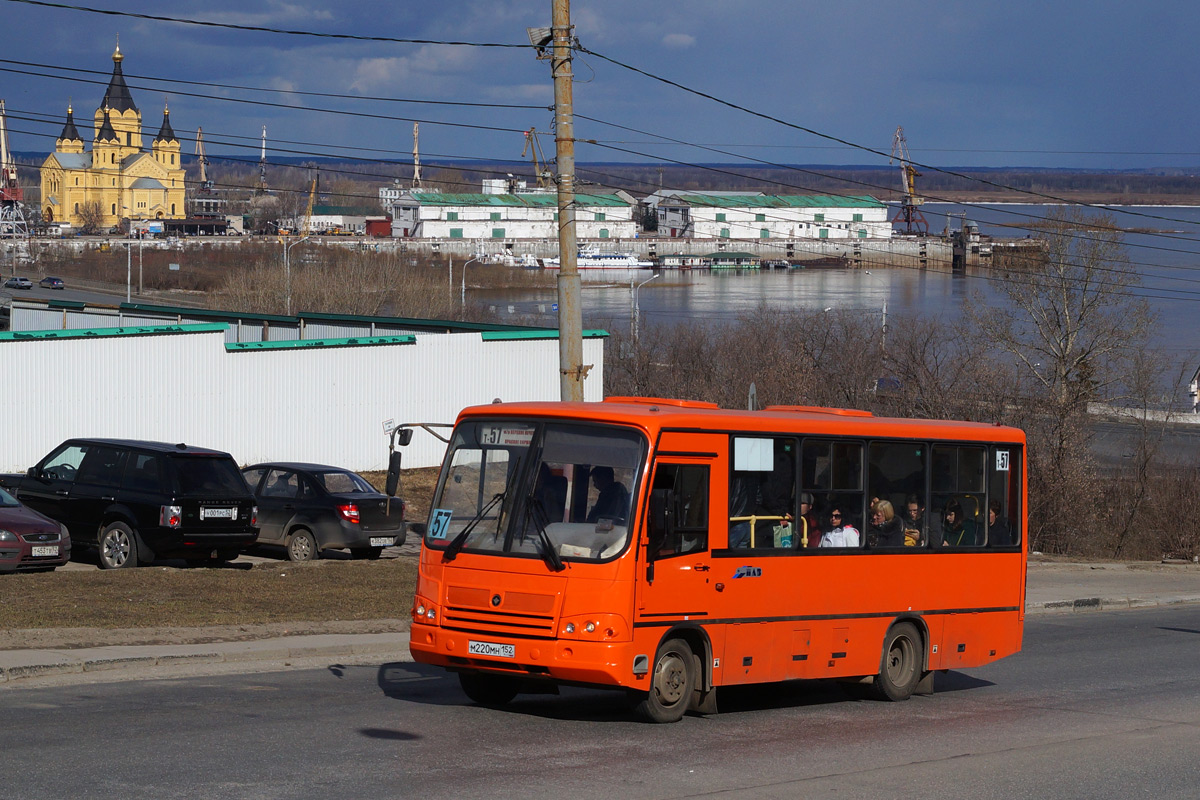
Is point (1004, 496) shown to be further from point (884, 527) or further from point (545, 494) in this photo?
point (545, 494)

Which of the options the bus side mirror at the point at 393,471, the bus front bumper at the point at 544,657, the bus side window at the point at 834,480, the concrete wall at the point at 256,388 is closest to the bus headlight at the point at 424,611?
the bus front bumper at the point at 544,657

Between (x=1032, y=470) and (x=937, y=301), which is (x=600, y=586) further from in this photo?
(x=937, y=301)

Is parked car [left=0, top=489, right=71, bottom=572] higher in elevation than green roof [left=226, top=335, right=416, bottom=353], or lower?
lower

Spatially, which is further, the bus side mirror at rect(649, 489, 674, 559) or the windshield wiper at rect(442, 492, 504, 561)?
the windshield wiper at rect(442, 492, 504, 561)

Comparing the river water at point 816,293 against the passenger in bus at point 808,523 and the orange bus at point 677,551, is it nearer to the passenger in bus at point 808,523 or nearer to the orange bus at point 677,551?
A: the orange bus at point 677,551

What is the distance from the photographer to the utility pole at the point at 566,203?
57.8ft

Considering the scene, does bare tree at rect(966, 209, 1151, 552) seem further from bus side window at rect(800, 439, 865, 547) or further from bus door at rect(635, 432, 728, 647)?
bus door at rect(635, 432, 728, 647)

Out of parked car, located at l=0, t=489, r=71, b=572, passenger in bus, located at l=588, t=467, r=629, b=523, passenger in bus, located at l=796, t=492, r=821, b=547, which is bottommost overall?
parked car, located at l=0, t=489, r=71, b=572

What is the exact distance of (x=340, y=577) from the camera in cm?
1962

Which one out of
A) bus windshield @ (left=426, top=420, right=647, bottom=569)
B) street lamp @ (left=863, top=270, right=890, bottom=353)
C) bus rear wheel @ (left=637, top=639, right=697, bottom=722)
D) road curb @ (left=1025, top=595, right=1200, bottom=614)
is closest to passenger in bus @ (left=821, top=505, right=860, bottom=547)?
bus rear wheel @ (left=637, top=639, right=697, bottom=722)

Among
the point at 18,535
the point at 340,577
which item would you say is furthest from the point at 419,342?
the point at 18,535

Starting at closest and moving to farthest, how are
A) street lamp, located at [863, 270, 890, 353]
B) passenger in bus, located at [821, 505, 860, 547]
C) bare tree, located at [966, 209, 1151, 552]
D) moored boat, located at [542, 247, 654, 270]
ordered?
1. passenger in bus, located at [821, 505, 860, 547]
2. bare tree, located at [966, 209, 1151, 552]
3. street lamp, located at [863, 270, 890, 353]
4. moored boat, located at [542, 247, 654, 270]

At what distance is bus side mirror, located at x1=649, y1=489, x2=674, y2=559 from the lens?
10.4 meters

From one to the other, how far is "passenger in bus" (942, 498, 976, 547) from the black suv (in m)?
10.7
